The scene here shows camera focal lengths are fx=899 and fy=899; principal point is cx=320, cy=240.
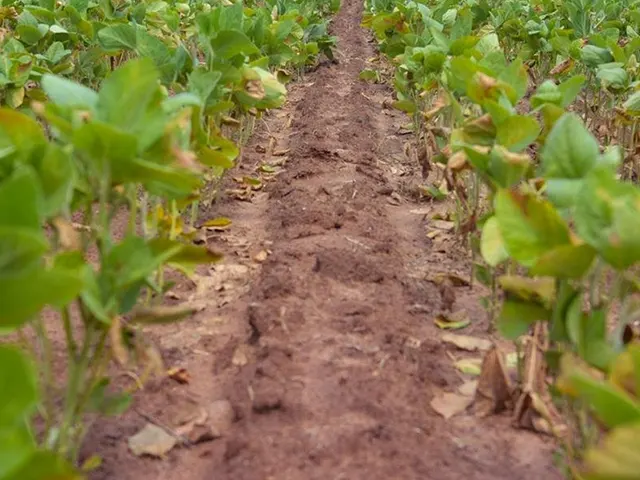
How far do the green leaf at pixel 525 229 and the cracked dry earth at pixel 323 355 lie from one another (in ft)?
1.98

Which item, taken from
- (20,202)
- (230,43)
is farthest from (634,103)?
(20,202)

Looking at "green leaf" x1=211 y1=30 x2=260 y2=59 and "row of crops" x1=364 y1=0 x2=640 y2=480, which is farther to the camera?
"green leaf" x1=211 y1=30 x2=260 y2=59

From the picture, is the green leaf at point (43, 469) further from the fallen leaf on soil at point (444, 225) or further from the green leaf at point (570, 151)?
the fallen leaf on soil at point (444, 225)

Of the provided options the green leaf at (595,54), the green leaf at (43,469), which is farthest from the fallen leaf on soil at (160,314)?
Result: the green leaf at (595,54)

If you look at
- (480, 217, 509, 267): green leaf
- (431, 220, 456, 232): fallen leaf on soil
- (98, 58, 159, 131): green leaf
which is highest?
(98, 58, 159, 131): green leaf

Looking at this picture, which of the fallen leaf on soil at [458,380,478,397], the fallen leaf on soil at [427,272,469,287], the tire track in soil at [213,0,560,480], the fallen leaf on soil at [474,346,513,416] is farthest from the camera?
the fallen leaf on soil at [427,272,469,287]

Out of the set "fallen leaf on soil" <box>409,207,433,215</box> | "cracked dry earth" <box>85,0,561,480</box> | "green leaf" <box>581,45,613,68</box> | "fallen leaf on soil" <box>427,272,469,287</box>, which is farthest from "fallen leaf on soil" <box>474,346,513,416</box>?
"green leaf" <box>581,45,613,68</box>

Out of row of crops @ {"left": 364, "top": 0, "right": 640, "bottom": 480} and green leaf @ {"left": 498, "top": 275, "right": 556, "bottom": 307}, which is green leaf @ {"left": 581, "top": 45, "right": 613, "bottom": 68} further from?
green leaf @ {"left": 498, "top": 275, "right": 556, "bottom": 307}

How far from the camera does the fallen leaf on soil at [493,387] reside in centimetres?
236

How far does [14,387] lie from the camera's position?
1.13m

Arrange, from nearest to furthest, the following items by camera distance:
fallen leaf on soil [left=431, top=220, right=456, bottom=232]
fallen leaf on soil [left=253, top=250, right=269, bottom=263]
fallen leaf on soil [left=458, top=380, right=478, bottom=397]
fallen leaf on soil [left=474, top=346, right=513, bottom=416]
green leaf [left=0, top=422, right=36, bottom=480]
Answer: green leaf [left=0, top=422, right=36, bottom=480], fallen leaf on soil [left=474, top=346, right=513, bottom=416], fallen leaf on soil [left=458, top=380, right=478, bottom=397], fallen leaf on soil [left=253, top=250, right=269, bottom=263], fallen leaf on soil [left=431, top=220, right=456, bottom=232]

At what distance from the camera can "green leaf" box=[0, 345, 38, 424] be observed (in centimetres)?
111

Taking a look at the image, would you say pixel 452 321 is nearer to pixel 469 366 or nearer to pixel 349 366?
pixel 469 366

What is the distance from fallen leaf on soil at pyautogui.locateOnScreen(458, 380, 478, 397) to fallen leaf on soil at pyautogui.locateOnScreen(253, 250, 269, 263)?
1.16 metres
